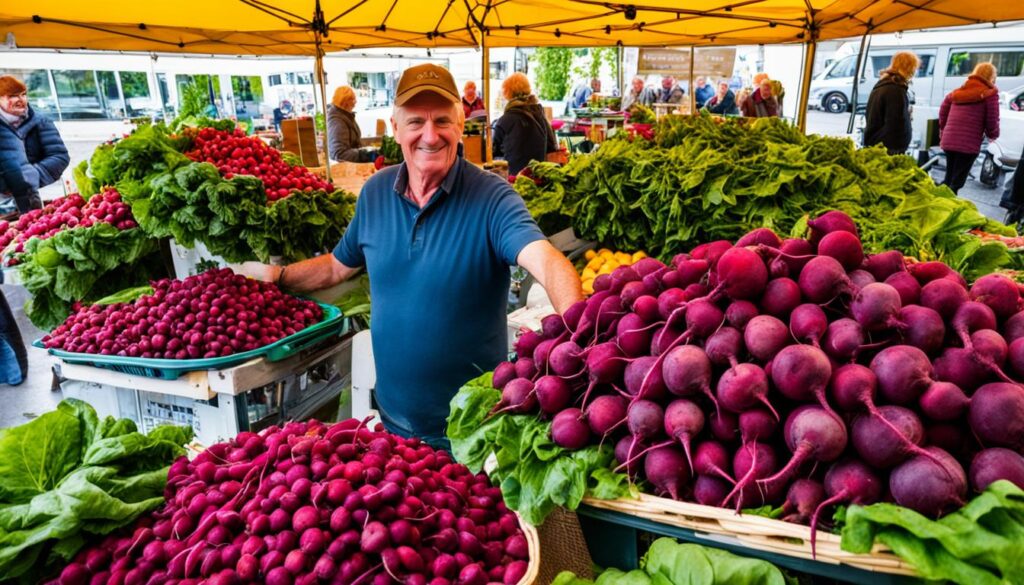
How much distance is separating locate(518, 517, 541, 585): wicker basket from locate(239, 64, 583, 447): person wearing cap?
3.00 feet

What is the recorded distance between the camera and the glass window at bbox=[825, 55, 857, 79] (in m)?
16.4

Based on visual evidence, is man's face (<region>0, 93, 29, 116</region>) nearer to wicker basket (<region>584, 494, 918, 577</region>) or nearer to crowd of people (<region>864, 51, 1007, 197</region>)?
wicker basket (<region>584, 494, 918, 577</region>)

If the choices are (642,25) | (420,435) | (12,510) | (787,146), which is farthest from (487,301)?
(642,25)

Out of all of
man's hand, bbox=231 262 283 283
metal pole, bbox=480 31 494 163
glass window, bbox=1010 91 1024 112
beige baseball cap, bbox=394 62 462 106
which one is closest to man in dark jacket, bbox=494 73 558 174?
metal pole, bbox=480 31 494 163

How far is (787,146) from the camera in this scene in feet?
12.9

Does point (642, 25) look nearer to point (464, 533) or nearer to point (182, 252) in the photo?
point (182, 252)

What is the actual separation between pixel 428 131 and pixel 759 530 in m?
1.72

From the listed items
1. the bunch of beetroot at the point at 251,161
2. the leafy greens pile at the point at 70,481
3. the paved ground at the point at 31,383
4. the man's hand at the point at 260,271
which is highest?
the bunch of beetroot at the point at 251,161

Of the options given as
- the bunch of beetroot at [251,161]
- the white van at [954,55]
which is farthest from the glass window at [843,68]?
the bunch of beetroot at [251,161]

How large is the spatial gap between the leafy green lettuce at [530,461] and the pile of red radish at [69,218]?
2.87m

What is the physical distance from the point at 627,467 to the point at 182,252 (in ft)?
10.5

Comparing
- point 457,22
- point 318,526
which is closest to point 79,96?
point 457,22

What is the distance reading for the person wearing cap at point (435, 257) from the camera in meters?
2.28

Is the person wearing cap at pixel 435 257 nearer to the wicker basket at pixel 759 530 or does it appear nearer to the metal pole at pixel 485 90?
the wicker basket at pixel 759 530
